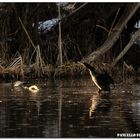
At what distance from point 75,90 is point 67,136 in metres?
7.00

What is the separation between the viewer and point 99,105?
41.0ft

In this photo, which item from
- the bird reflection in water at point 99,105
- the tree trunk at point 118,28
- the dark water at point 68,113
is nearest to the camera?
the dark water at point 68,113

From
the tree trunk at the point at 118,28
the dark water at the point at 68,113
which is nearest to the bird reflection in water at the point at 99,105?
the dark water at the point at 68,113

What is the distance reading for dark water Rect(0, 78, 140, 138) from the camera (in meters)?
9.47

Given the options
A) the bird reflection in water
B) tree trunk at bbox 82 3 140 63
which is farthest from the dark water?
tree trunk at bbox 82 3 140 63

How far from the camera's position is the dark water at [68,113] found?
9469 mm

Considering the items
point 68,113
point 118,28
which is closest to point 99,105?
point 68,113

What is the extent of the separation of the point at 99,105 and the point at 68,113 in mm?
1327

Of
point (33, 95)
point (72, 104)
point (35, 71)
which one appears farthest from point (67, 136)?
point (35, 71)

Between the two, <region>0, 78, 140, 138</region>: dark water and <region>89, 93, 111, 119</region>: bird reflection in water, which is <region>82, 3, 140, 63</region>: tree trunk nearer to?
<region>0, 78, 140, 138</region>: dark water

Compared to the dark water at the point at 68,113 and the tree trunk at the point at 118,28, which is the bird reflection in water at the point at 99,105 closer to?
the dark water at the point at 68,113

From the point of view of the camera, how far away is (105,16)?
25375mm

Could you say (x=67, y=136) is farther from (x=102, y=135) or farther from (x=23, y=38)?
(x=23, y=38)

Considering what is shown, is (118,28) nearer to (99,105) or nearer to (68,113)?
(99,105)
